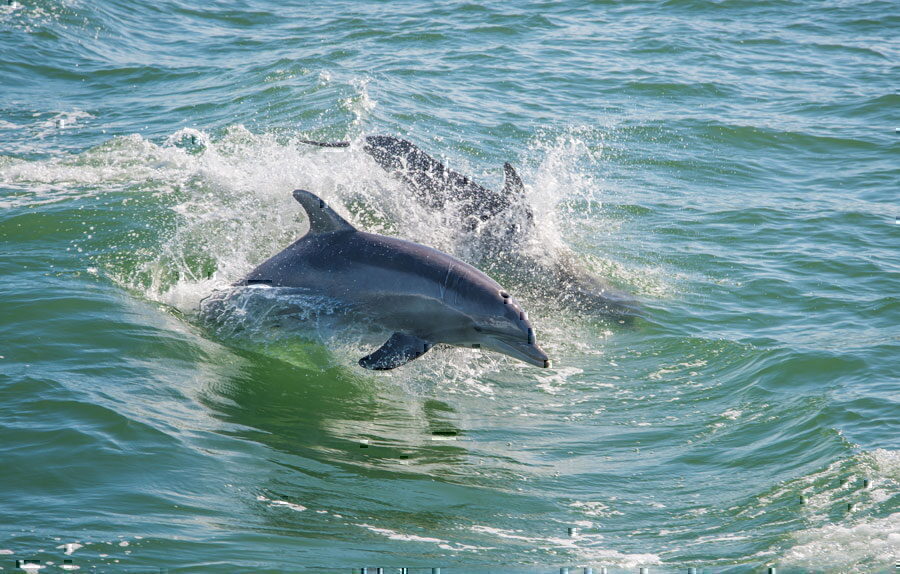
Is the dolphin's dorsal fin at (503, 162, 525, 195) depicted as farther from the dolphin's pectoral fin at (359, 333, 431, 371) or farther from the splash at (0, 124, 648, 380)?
the dolphin's pectoral fin at (359, 333, 431, 371)

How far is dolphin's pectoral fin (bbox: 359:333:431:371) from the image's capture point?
7867 mm

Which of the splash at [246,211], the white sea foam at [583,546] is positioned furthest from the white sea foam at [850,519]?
the splash at [246,211]

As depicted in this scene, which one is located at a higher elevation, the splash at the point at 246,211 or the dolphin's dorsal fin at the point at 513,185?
the dolphin's dorsal fin at the point at 513,185

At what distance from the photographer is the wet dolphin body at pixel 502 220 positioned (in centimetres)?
1095

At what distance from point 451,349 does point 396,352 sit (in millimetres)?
1065

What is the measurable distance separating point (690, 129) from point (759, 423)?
1009cm

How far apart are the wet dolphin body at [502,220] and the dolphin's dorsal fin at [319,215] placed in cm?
332

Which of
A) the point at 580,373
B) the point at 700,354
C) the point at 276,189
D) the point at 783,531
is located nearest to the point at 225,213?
the point at 276,189

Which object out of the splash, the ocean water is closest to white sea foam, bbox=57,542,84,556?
the ocean water

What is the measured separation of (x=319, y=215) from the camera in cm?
824

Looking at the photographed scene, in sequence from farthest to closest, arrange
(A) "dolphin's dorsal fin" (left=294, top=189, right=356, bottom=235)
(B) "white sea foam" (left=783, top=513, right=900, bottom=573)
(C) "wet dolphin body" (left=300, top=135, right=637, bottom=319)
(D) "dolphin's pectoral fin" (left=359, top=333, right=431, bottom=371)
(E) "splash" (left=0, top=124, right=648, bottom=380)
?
(C) "wet dolphin body" (left=300, top=135, right=637, bottom=319), (E) "splash" (left=0, top=124, right=648, bottom=380), (A) "dolphin's dorsal fin" (left=294, top=189, right=356, bottom=235), (D) "dolphin's pectoral fin" (left=359, top=333, right=431, bottom=371), (B) "white sea foam" (left=783, top=513, right=900, bottom=573)

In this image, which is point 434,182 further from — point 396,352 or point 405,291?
point 396,352

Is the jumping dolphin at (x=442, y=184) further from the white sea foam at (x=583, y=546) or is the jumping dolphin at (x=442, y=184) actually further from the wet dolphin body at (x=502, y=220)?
the white sea foam at (x=583, y=546)

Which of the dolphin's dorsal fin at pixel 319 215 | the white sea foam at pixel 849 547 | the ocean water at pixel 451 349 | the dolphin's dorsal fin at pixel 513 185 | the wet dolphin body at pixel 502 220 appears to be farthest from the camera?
the dolphin's dorsal fin at pixel 513 185
